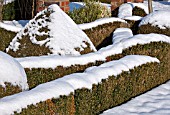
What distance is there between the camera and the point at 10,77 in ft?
15.3

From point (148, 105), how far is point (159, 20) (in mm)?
4694

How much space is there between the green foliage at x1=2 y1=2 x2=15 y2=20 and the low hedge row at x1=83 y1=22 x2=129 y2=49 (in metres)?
6.35

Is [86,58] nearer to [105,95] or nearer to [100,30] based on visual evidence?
[105,95]

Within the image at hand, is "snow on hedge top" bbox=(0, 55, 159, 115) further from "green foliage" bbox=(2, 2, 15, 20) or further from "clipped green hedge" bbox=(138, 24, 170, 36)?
"green foliage" bbox=(2, 2, 15, 20)

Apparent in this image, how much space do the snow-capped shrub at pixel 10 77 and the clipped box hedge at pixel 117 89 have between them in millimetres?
453

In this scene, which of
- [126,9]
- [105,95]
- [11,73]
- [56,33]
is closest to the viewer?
[11,73]

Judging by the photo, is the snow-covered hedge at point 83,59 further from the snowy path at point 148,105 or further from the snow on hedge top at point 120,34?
the snowy path at point 148,105

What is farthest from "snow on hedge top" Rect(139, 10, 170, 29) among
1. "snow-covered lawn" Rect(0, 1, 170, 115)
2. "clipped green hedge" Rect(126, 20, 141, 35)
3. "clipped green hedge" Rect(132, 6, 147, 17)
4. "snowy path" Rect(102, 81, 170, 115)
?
"snowy path" Rect(102, 81, 170, 115)

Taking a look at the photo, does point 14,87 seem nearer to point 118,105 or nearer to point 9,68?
point 9,68

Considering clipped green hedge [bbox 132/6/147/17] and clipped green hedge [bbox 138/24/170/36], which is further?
clipped green hedge [bbox 132/6/147/17]

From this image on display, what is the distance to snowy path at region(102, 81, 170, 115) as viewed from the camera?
585 centimetres

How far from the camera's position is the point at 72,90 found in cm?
501

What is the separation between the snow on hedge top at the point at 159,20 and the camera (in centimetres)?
1036

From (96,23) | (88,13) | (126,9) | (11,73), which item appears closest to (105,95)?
(11,73)
